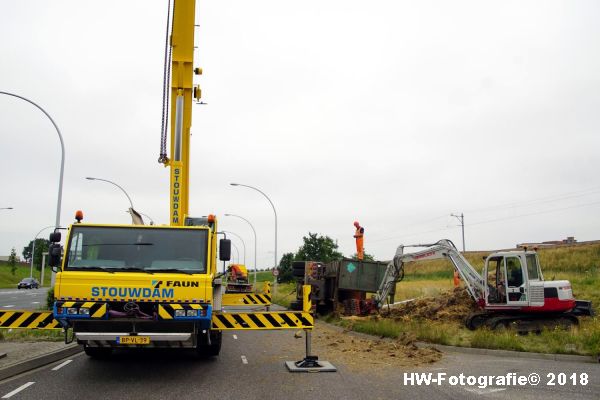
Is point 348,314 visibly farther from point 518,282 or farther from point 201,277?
point 201,277

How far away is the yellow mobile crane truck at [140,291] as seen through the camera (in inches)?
330

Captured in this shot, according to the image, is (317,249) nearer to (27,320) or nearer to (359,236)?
(359,236)

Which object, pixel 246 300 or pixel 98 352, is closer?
pixel 98 352

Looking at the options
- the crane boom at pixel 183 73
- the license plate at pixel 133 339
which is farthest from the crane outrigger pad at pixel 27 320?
the crane boom at pixel 183 73

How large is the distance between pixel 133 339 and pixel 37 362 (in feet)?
8.94

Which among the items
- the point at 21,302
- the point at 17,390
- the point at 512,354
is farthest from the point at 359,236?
the point at 21,302

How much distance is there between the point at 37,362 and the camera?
9.80 m

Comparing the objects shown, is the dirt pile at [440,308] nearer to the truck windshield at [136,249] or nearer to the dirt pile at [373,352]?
the dirt pile at [373,352]

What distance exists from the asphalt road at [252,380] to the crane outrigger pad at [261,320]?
2.62 ft

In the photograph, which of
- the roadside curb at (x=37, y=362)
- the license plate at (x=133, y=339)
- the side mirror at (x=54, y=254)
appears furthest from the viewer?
the side mirror at (x=54, y=254)

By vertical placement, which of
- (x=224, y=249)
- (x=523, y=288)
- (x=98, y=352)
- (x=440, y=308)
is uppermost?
(x=224, y=249)

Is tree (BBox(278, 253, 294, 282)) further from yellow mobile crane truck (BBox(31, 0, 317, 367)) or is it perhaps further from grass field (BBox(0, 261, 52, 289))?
yellow mobile crane truck (BBox(31, 0, 317, 367))

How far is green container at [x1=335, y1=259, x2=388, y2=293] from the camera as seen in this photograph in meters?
20.3

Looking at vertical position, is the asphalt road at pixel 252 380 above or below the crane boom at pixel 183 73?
below
